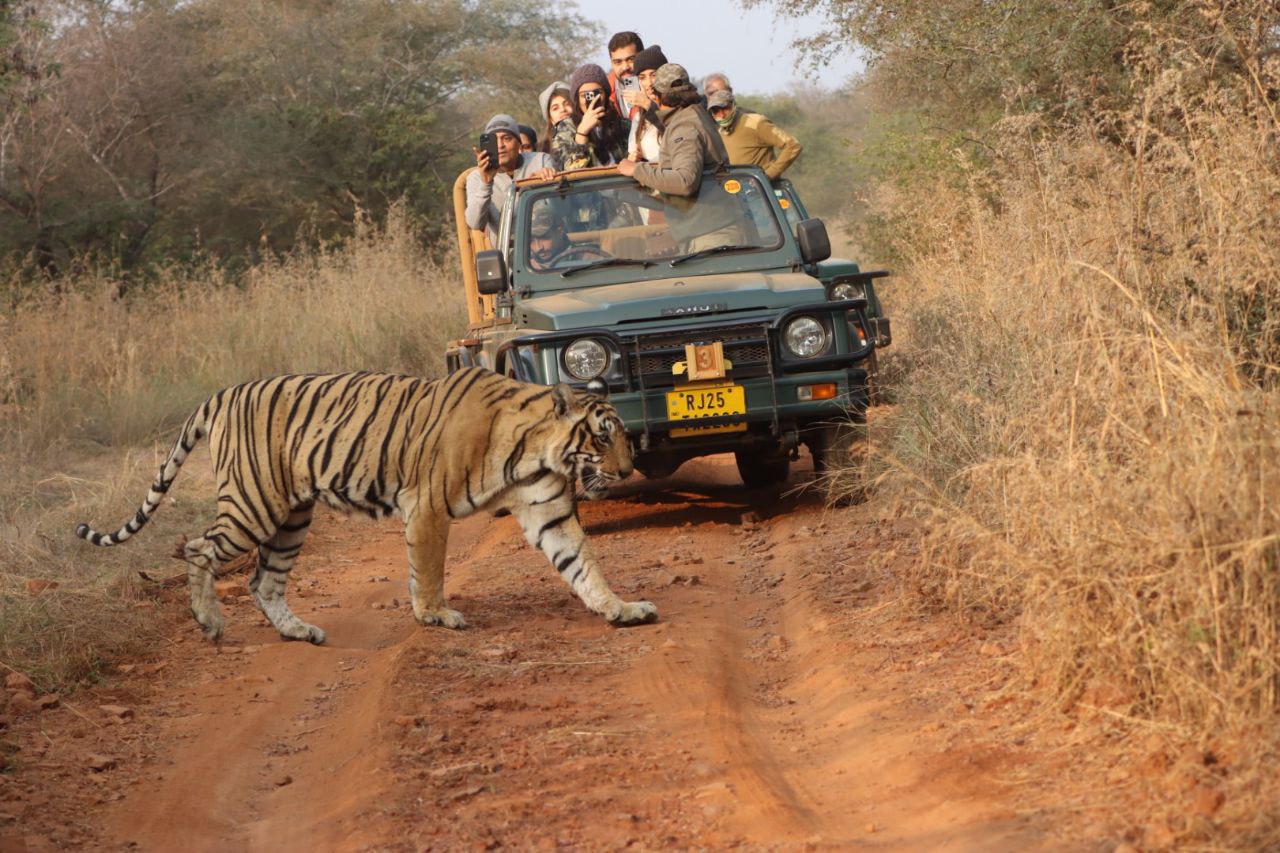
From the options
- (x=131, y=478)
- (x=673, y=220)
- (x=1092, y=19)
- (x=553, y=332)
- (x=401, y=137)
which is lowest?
(x=131, y=478)

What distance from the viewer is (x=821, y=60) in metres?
16.5

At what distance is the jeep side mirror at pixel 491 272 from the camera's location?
8.19 metres

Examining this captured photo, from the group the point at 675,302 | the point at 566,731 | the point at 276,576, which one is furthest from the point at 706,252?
the point at 566,731

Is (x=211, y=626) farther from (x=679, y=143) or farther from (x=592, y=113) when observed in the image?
(x=592, y=113)

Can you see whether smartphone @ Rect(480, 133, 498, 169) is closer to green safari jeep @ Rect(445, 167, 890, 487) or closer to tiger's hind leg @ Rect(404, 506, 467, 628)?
green safari jeep @ Rect(445, 167, 890, 487)

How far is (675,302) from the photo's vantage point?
7.74 meters

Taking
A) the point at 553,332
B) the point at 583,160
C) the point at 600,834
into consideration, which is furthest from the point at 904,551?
the point at 583,160

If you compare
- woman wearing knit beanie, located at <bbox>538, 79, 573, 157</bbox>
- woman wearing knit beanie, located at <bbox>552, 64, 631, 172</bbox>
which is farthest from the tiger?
woman wearing knit beanie, located at <bbox>538, 79, 573, 157</bbox>

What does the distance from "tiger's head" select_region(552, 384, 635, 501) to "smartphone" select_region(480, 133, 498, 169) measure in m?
4.14

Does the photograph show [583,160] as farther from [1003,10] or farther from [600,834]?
[600,834]

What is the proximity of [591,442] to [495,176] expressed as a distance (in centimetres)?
437

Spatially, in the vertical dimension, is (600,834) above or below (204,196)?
below

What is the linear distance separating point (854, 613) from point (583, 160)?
4.72 metres

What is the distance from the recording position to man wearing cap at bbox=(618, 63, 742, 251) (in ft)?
28.0
